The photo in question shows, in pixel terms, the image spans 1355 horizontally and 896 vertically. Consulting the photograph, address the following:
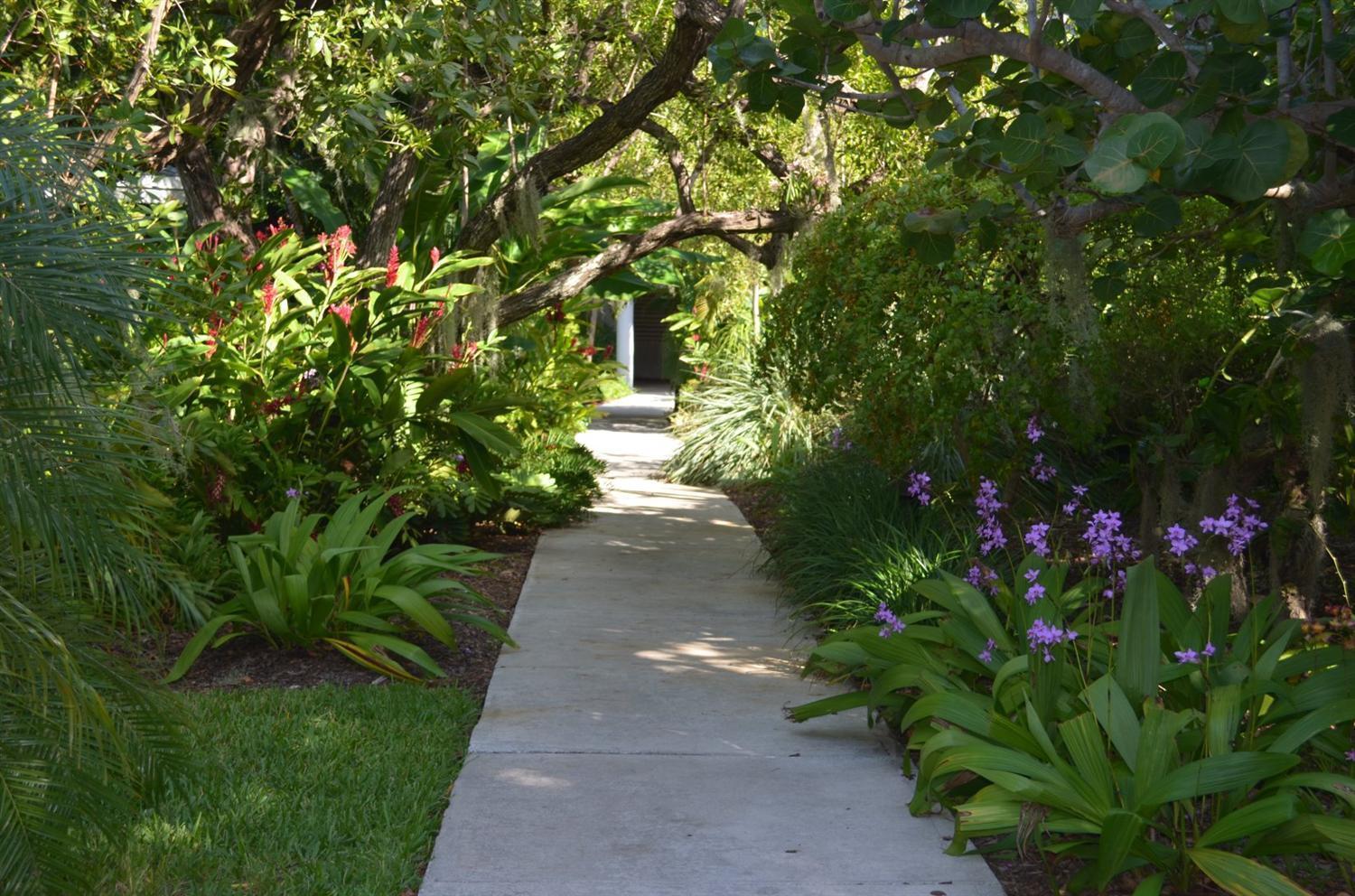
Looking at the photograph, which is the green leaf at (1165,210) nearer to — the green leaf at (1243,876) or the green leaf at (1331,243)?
the green leaf at (1331,243)

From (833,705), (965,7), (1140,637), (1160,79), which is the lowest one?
(833,705)

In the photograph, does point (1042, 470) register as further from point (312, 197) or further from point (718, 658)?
point (312, 197)

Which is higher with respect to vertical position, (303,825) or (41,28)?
(41,28)

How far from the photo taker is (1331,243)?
3639 mm

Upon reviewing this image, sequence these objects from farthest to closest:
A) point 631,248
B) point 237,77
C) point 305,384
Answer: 1. point 631,248
2. point 237,77
3. point 305,384

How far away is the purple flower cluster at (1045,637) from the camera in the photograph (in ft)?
13.6

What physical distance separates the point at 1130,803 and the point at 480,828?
1.93 meters

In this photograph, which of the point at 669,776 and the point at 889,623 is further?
the point at 889,623

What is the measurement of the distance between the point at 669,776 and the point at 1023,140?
8.00 feet

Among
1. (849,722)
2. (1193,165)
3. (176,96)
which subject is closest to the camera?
(1193,165)

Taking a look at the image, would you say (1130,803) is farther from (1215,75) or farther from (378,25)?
(378,25)

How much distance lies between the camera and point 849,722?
17.7 ft

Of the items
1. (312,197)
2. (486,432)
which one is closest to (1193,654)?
(486,432)

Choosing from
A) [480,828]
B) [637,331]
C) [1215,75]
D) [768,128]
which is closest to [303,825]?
[480,828]
